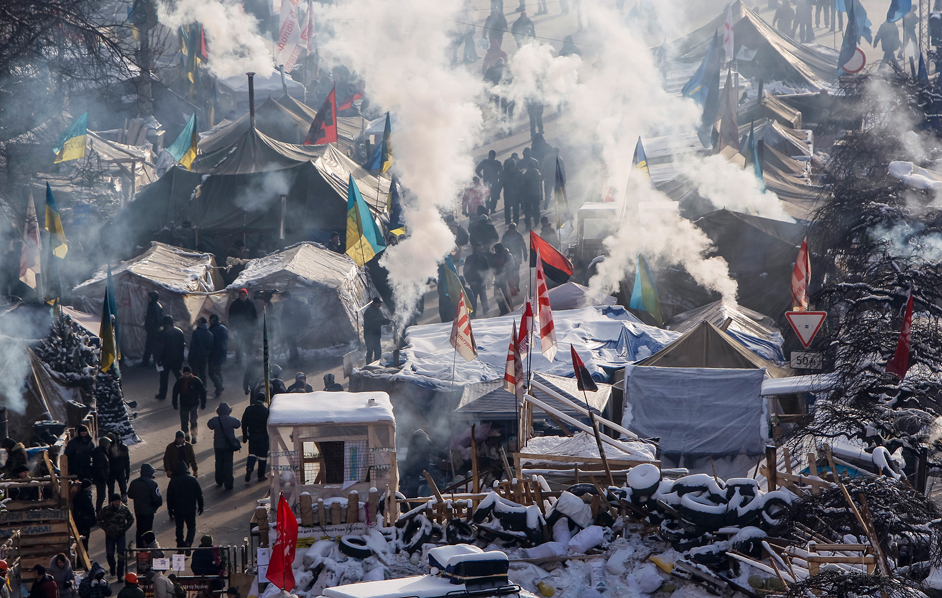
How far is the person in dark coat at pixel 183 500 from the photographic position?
33.3 feet

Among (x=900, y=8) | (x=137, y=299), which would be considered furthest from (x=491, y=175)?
(x=900, y=8)

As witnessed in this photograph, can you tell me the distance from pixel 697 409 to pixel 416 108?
36.6 ft

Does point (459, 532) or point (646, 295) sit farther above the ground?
point (646, 295)

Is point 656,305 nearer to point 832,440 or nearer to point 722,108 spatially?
point 832,440

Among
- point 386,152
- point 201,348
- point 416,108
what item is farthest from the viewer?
point 386,152

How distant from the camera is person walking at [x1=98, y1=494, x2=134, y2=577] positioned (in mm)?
9656

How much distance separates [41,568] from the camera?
8617 mm

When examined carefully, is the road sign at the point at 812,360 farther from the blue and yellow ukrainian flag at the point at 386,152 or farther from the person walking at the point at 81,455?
the blue and yellow ukrainian flag at the point at 386,152

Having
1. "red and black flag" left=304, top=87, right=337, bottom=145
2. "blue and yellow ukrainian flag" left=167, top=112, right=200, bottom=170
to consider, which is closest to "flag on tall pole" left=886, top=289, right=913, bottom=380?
"blue and yellow ukrainian flag" left=167, top=112, right=200, bottom=170

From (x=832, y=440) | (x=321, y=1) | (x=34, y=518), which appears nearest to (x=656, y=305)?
(x=832, y=440)

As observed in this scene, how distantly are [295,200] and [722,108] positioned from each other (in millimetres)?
10669

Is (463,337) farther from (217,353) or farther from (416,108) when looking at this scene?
(416,108)

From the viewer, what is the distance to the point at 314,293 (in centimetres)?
1669

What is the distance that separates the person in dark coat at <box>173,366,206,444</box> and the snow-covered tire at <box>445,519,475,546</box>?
5498 millimetres
